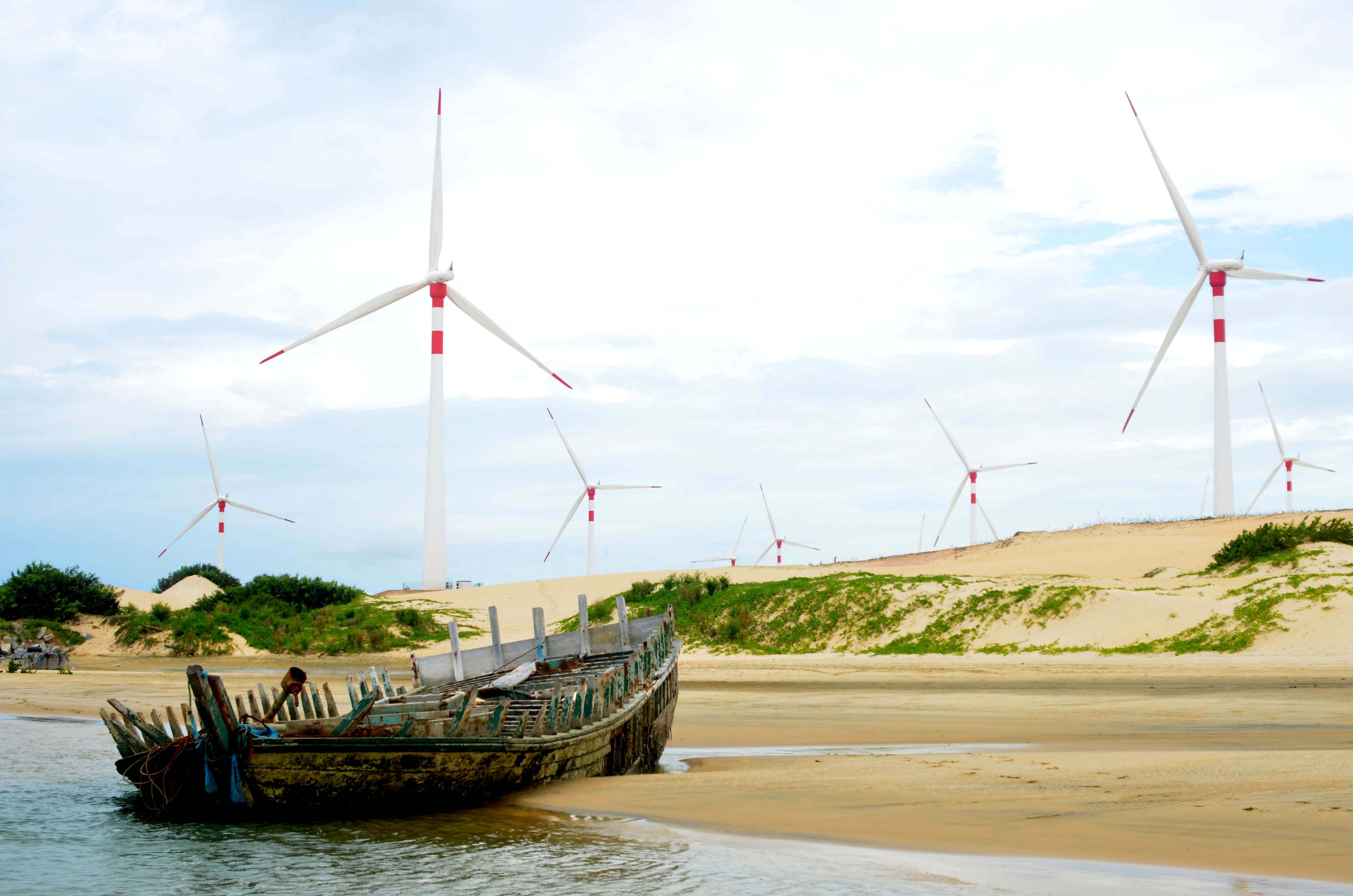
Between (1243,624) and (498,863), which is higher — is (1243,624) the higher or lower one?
the higher one

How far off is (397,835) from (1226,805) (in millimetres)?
8953

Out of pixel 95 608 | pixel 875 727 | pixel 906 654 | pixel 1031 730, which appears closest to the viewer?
pixel 1031 730

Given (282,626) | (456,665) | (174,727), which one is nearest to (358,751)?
(174,727)

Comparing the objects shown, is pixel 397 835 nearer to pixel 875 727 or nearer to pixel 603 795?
pixel 603 795

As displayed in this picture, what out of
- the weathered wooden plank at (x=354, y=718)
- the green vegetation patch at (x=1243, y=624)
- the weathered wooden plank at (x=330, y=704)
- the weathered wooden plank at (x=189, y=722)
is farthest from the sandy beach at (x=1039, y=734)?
the weathered wooden plank at (x=189, y=722)

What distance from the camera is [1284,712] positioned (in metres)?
20.3

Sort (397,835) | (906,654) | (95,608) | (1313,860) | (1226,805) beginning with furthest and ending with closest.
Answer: (95,608) < (906,654) < (397,835) < (1226,805) < (1313,860)

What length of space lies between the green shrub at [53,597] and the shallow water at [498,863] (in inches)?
1832

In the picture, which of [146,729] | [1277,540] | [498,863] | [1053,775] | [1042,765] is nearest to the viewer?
[498,863]

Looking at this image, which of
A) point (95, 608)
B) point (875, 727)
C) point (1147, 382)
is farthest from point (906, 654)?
point (95, 608)

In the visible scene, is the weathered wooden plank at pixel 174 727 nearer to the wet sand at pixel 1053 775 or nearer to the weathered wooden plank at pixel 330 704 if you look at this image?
the weathered wooden plank at pixel 330 704

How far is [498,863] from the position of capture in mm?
10695

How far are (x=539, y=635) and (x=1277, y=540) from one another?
1209 inches

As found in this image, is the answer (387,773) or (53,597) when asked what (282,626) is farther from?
(387,773)
